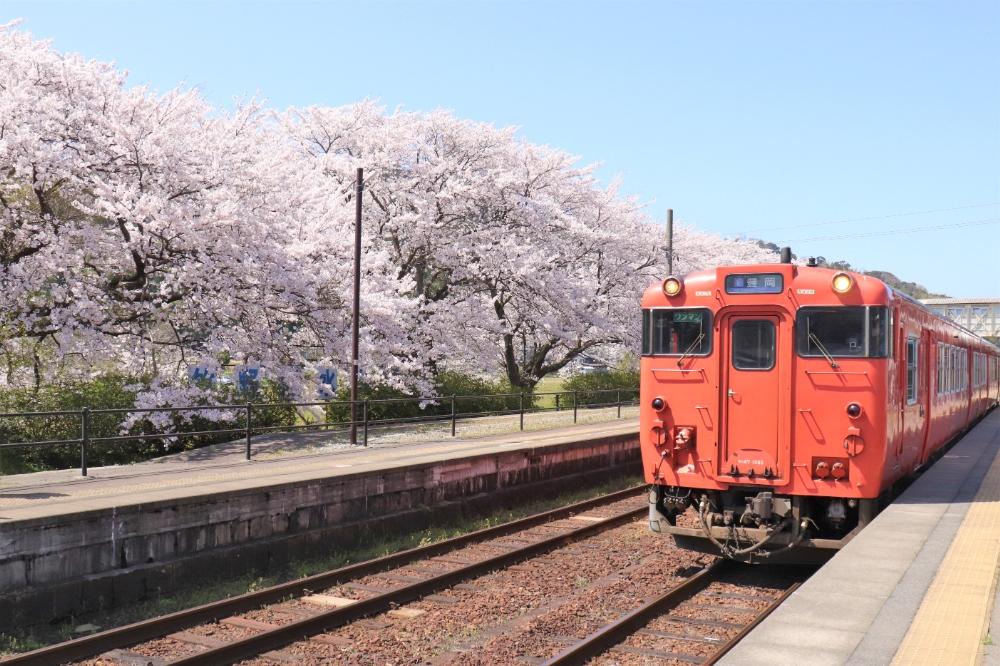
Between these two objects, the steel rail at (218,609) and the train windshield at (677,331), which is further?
the train windshield at (677,331)

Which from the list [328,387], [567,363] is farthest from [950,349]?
[567,363]

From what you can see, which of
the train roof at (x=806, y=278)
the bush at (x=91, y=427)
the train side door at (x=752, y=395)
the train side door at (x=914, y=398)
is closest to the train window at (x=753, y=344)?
the train side door at (x=752, y=395)

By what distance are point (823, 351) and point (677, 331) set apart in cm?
160

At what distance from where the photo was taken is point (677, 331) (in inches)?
403

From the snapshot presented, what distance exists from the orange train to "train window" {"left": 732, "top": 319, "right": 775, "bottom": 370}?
0.01 m

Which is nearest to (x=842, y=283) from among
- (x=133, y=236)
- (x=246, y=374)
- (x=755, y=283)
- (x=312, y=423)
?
(x=755, y=283)

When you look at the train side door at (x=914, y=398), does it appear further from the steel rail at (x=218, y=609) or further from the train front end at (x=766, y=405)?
the steel rail at (x=218, y=609)

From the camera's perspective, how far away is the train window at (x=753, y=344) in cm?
981

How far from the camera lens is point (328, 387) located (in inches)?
869

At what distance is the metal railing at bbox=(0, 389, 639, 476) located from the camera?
41.2 feet

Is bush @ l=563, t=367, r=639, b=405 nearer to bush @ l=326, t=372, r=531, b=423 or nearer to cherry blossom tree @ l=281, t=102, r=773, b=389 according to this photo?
cherry blossom tree @ l=281, t=102, r=773, b=389

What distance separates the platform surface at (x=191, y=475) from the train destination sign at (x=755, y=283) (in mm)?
5761


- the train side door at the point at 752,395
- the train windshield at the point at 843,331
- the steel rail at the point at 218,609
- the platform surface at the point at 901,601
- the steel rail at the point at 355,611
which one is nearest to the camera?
the platform surface at the point at 901,601

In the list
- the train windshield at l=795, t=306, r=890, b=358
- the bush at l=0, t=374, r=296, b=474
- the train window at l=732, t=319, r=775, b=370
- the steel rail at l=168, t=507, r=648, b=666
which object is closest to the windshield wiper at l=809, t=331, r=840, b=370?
the train windshield at l=795, t=306, r=890, b=358
